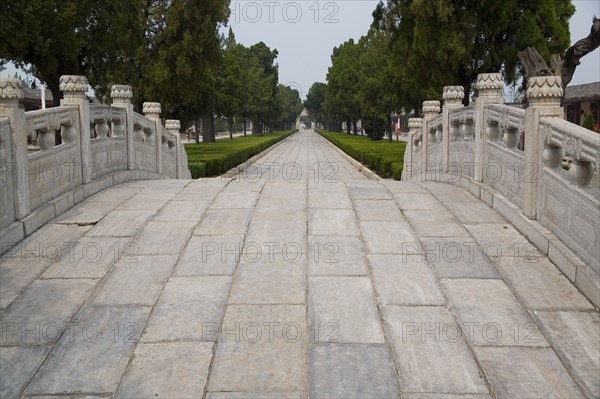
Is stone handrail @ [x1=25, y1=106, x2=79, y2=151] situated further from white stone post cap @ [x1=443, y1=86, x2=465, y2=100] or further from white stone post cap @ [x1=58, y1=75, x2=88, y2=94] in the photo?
white stone post cap @ [x1=443, y1=86, x2=465, y2=100]

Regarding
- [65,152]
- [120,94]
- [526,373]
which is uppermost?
[120,94]

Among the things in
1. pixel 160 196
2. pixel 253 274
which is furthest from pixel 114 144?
pixel 253 274

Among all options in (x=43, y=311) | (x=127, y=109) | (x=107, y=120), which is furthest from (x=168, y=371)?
(x=127, y=109)

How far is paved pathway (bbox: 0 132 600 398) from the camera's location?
11.4ft

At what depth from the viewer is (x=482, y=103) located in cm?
745

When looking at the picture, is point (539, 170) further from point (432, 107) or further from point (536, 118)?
point (432, 107)

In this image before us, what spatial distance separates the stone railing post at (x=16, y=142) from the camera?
18.3 feet

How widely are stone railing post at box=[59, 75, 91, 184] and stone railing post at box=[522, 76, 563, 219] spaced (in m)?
5.54

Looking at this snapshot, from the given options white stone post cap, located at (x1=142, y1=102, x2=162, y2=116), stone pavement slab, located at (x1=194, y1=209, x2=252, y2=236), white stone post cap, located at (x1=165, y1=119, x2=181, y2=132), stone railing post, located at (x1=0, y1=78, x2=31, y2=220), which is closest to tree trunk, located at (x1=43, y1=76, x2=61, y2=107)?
white stone post cap, located at (x1=165, y1=119, x2=181, y2=132)

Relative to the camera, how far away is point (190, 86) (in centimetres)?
2155

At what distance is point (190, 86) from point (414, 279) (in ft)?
59.8

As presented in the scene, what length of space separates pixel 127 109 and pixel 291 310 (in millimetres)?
6780

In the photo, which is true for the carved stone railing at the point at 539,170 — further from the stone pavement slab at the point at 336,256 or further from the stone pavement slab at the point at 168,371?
the stone pavement slab at the point at 168,371

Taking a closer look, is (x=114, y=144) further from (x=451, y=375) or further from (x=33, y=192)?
(x=451, y=375)
